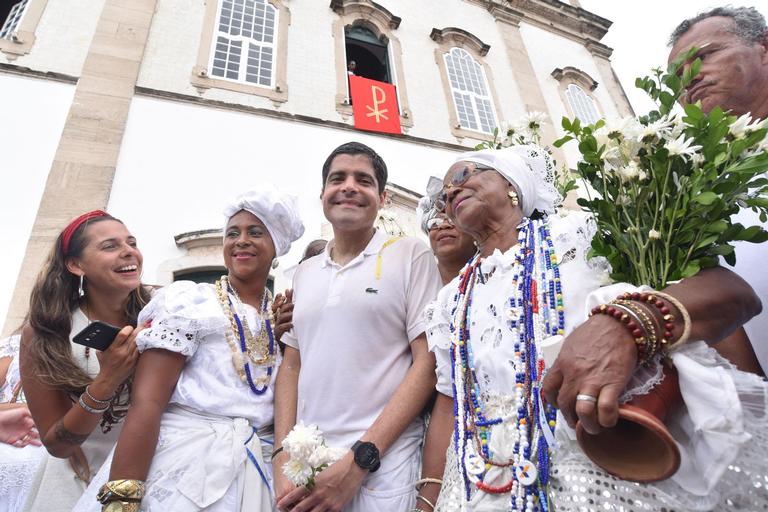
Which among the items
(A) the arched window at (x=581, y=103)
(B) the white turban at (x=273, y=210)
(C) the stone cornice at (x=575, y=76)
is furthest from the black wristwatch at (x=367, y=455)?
(C) the stone cornice at (x=575, y=76)

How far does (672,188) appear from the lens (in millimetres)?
1335

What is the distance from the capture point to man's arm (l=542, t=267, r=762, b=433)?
0.91 m

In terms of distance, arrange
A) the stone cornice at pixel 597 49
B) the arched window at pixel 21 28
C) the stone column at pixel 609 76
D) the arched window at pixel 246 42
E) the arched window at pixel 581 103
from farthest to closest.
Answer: the stone cornice at pixel 597 49
the stone column at pixel 609 76
the arched window at pixel 581 103
the arched window at pixel 246 42
the arched window at pixel 21 28

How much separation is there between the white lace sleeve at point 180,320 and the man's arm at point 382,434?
76 cm

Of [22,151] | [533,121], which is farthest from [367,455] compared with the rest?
[22,151]

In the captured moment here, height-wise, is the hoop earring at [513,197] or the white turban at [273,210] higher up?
the white turban at [273,210]

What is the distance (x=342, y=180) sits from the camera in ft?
7.77

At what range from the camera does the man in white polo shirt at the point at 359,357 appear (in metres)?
1.71

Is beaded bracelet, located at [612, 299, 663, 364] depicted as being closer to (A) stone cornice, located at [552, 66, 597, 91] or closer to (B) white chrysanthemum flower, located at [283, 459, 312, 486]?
(B) white chrysanthemum flower, located at [283, 459, 312, 486]

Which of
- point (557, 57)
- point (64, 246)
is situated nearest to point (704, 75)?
point (64, 246)

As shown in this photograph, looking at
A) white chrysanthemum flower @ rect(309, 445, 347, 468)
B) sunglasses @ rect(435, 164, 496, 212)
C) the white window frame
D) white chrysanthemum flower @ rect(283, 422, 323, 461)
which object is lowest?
white chrysanthemum flower @ rect(309, 445, 347, 468)

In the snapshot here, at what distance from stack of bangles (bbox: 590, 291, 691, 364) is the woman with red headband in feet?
6.01

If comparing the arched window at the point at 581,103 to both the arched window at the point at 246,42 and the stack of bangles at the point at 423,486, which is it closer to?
the arched window at the point at 246,42

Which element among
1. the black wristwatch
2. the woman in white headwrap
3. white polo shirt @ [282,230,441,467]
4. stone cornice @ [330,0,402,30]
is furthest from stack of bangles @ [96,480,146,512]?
stone cornice @ [330,0,402,30]
